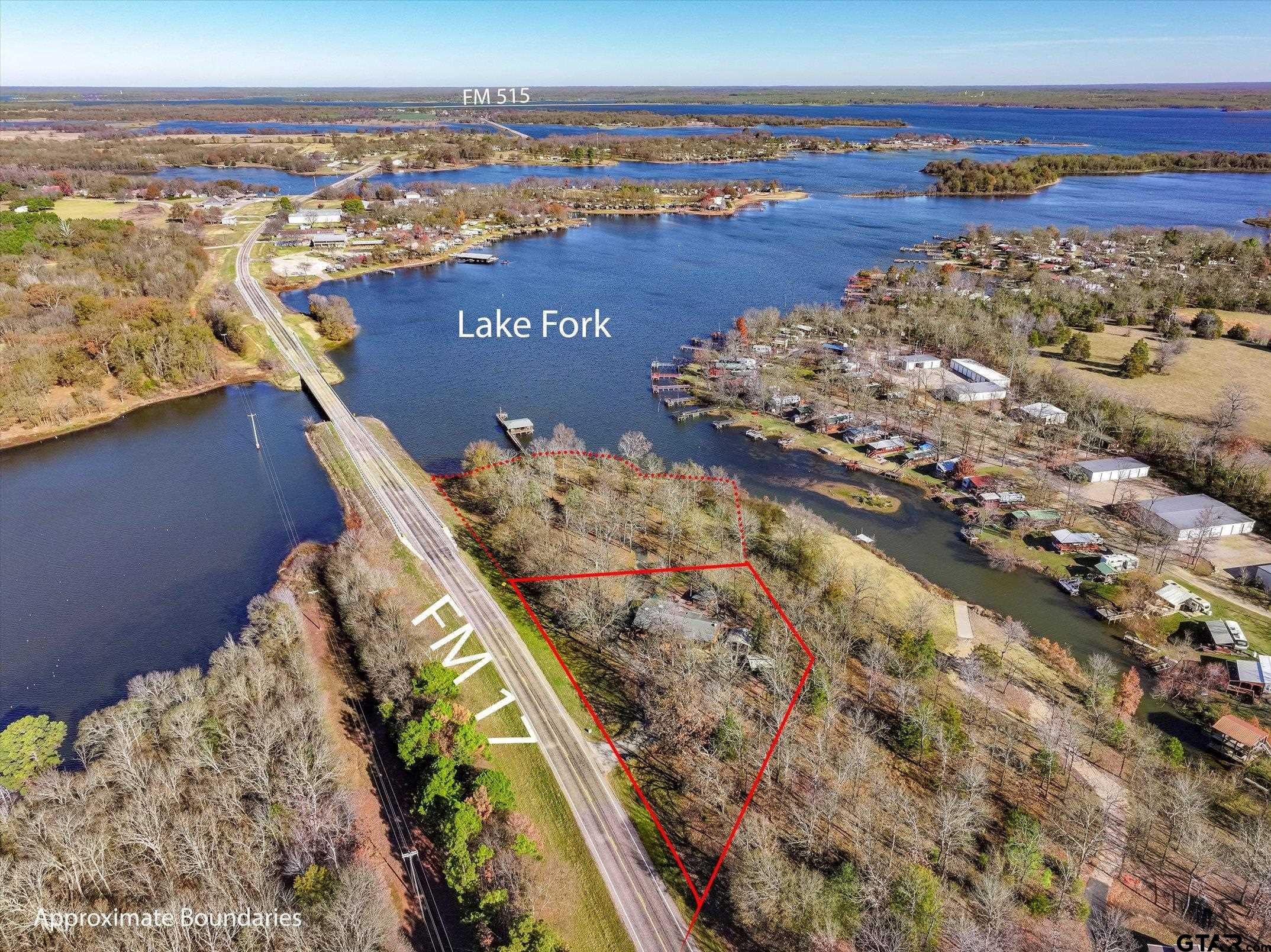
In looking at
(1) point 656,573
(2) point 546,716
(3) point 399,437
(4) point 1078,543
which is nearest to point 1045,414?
(4) point 1078,543

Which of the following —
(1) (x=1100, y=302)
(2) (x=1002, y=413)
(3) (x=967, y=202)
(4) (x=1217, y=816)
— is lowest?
(4) (x=1217, y=816)

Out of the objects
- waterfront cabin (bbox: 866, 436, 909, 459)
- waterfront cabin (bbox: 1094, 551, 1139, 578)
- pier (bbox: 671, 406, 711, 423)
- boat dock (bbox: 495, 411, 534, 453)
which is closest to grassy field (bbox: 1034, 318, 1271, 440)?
waterfront cabin (bbox: 866, 436, 909, 459)

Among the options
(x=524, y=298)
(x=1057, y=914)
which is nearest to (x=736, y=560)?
(x=1057, y=914)

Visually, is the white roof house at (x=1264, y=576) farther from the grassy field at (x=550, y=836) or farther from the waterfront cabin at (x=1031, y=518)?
the grassy field at (x=550, y=836)

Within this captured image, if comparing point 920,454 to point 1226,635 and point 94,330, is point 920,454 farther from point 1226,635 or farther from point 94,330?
point 94,330

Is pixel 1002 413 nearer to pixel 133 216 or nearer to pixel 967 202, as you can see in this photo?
pixel 967 202

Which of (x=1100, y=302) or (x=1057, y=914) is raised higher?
(x=1100, y=302)

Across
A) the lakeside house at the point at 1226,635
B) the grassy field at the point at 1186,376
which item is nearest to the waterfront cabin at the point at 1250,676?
the lakeside house at the point at 1226,635
